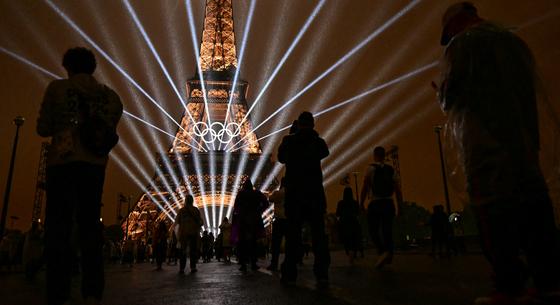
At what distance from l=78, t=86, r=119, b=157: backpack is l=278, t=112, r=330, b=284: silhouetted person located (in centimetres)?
249

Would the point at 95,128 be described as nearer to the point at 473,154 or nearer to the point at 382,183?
the point at 473,154

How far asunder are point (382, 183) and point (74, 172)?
17.5 ft

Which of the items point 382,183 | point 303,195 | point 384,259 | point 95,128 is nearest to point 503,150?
point 95,128

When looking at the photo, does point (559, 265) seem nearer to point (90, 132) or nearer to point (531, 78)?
point (531, 78)

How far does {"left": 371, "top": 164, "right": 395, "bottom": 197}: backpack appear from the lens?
7.36 metres

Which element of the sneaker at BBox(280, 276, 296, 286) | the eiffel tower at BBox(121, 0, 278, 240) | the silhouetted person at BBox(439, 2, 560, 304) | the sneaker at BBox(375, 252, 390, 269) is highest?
the eiffel tower at BBox(121, 0, 278, 240)

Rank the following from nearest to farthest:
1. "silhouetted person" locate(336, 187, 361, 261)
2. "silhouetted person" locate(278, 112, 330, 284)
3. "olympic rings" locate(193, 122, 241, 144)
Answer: "silhouetted person" locate(278, 112, 330, 284) → "silhouetted person" locate(336, 187, 361, 261) → "olympic rings" locate(193, 122, 241, 144)

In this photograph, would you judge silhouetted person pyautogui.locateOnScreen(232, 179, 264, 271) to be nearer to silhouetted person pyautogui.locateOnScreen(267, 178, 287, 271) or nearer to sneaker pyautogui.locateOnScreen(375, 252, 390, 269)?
silhouetted person pyautogui.locateOnScreen(267, 178, 287, 271)

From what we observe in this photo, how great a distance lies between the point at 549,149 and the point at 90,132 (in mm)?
3142

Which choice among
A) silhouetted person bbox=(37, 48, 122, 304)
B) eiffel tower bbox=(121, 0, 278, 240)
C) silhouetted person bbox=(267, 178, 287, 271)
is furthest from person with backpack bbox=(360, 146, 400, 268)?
eiffel tower bbox=(121, 0, 278, 240)

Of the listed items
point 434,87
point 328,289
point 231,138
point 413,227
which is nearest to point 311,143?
point 328,289

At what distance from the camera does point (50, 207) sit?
3.06 metres

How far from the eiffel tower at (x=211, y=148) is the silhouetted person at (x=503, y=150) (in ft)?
140

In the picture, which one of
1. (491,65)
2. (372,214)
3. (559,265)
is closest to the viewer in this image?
(559,265)
